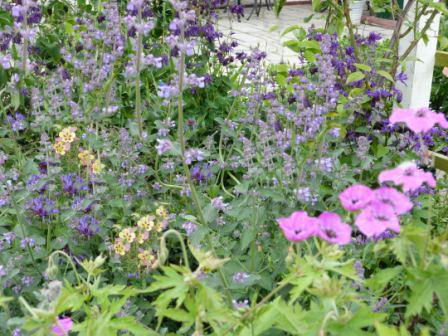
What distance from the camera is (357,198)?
1162 mm

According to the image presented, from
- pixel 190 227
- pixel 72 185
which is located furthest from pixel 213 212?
pixel 72 185

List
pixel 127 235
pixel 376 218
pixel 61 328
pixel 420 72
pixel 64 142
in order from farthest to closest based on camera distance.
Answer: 1. pixel 420 72
2. pixel 64 142
3. pixel 127 235
4. pixel 61 328
5. pixel 376 218

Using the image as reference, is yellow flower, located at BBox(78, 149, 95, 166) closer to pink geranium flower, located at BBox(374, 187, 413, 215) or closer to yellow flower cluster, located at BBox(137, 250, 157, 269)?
yellow flower cluster, located at BBox(137, 250, 157, 269)

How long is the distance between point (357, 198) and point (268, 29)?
7.59m

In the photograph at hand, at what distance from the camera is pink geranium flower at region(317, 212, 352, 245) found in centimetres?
117

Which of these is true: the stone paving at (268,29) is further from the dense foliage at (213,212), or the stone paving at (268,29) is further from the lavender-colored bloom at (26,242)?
the lavender-colored bloom at (26,242)

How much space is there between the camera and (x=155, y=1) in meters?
3.85

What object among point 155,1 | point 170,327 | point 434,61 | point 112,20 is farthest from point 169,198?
point 155,1

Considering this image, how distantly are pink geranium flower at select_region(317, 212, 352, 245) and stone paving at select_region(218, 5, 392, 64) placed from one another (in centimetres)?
488

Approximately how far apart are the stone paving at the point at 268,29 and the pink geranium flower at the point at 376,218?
16.1 feet

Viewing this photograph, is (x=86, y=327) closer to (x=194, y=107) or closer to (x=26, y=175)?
(x=26, y=175)

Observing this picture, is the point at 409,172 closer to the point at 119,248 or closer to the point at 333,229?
the point at 333,229

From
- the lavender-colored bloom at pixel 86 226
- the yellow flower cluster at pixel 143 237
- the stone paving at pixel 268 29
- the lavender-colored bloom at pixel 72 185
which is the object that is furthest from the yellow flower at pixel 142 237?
the stone paving at pixel 268 29

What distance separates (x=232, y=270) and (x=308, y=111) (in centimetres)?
63
